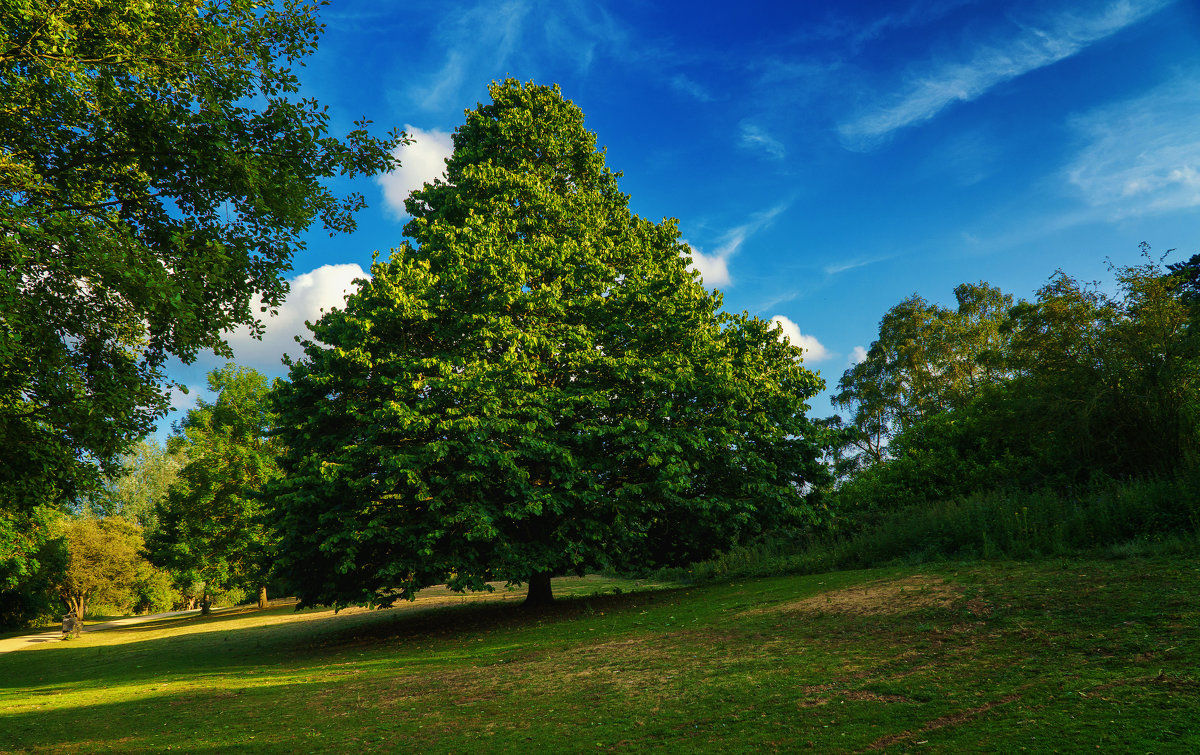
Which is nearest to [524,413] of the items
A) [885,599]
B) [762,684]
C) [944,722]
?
[885,599]

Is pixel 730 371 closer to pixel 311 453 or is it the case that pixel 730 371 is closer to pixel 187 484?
pixel 311 453

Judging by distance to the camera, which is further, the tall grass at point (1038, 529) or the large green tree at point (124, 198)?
the tall grass at point (1038, 529)

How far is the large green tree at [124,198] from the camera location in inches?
369

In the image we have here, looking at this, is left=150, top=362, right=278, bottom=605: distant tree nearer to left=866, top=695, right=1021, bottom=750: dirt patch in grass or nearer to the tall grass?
the tall grass

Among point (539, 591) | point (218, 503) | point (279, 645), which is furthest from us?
point (218, 503)

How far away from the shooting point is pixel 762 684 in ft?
24.6

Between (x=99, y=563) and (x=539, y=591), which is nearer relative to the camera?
(x=539, y=591)

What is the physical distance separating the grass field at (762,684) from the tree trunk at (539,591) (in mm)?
4683

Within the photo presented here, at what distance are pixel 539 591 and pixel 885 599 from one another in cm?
1209

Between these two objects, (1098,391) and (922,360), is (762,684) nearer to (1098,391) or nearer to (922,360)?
(1098,391)

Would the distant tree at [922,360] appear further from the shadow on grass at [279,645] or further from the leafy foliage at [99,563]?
the leafy foliage at [99,563]

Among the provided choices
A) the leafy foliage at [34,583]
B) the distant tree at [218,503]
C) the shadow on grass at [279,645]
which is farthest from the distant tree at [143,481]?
the shadow on grass at [279,645]

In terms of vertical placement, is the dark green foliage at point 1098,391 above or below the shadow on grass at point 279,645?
above

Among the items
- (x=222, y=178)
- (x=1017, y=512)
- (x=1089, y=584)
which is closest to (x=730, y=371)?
(x=1017, y=512)
